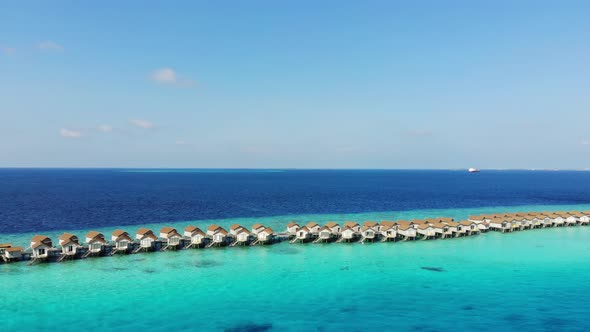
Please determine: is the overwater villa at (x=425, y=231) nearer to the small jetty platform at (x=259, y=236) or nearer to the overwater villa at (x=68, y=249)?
the small jetty platform at (x=259, y=236)

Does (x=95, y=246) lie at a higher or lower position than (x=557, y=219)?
lower

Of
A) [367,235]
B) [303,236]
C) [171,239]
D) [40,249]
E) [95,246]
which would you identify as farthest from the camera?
[367,235]

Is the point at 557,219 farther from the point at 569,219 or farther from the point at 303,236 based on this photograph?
the point at 303,236

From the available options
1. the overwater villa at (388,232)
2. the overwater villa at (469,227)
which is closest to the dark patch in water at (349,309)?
the overwater villa at (388,232)

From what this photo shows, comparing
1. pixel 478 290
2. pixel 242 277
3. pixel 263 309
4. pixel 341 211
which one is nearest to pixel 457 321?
pixel 478 290

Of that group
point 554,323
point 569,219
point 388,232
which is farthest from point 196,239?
point 569,219

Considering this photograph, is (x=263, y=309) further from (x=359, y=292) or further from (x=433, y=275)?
(x=433, y=275)
